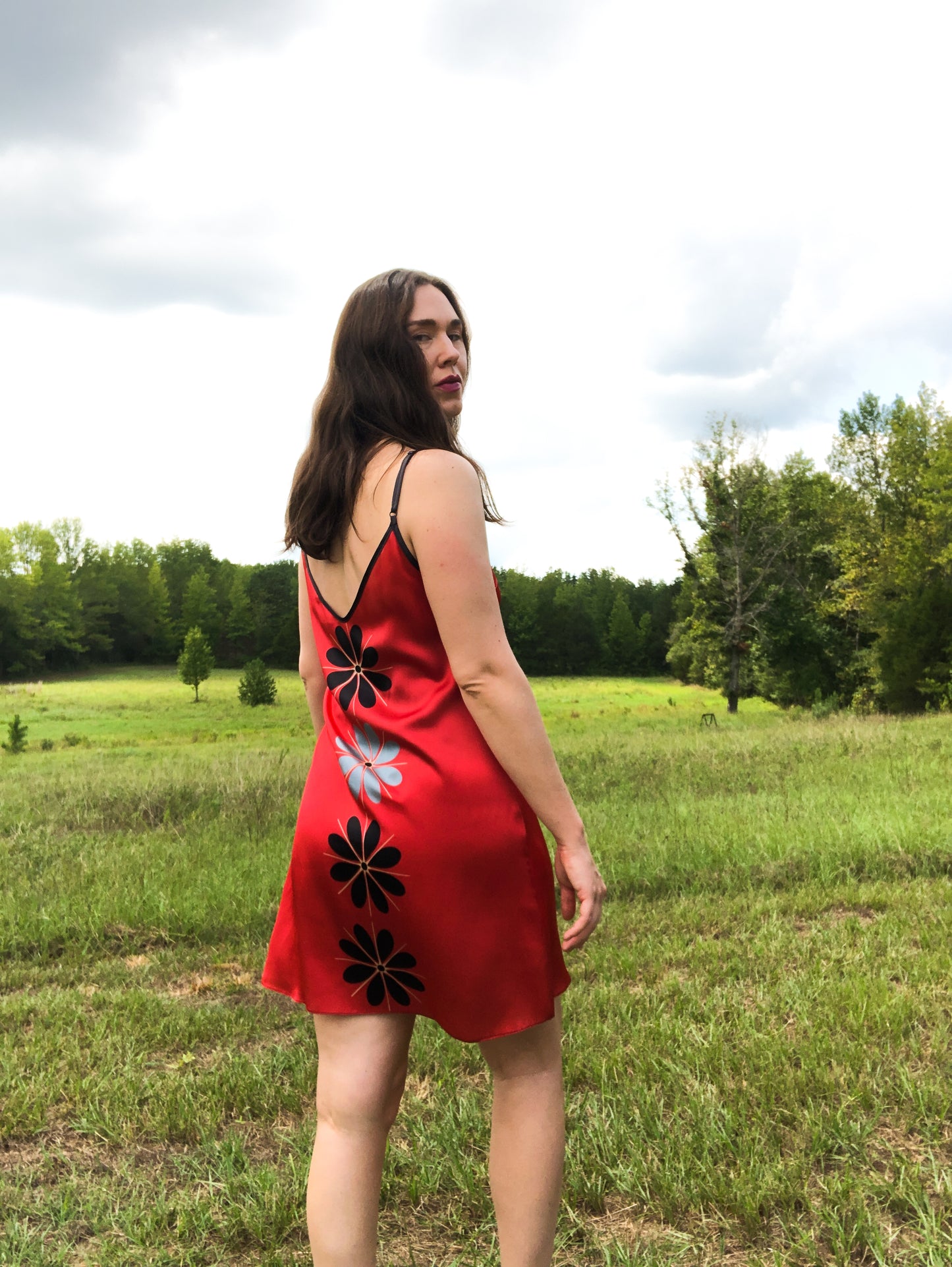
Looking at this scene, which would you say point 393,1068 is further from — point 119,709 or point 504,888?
point 119,709

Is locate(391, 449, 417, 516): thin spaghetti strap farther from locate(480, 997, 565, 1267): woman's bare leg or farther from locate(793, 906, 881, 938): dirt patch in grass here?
locate(793, 906, 881, 938): dirt patch in grass

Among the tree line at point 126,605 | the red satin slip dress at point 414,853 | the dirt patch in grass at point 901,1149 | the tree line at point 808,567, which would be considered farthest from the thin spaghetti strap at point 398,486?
the tree line at point 808,567

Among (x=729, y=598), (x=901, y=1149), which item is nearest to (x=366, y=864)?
(x=901, y=1149)

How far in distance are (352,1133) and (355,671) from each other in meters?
0.81

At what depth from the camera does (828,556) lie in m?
39.3

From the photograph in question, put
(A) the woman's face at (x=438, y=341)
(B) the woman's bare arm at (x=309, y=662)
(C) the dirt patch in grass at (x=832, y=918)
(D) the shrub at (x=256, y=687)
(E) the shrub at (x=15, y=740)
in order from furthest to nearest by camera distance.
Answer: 1. (D) the shrub at (x=256, y=687)
2. (E) the shrub at (x=15, y=740)
3. (C) the dirt patch in grass at (x=832, y=918)
4. (B) the woman's bare arm at (x=309, y=662)
5. (A) the woman's face at (x=438, y=341)

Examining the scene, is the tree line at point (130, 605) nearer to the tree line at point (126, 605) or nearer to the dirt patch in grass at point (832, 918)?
the tree line at point (126, 605)

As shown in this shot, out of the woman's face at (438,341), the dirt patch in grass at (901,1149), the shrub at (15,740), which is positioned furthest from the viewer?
the shrub at (15,740)

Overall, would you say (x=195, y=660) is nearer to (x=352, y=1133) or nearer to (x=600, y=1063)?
(x=600, y=1063)

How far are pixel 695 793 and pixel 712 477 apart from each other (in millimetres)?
28206

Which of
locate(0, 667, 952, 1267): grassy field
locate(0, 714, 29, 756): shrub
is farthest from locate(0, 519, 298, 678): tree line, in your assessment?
locate(0, 667, 952, 1267): grassy field

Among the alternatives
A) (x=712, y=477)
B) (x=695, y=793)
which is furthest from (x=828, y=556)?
(x=695, y=793)

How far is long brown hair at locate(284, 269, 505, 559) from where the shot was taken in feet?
5.46

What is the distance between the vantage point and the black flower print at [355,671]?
1.61 meters
